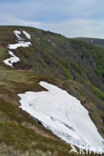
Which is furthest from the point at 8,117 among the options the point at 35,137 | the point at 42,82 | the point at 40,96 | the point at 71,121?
the point at 42,82

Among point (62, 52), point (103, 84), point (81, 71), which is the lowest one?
point (103, 84)

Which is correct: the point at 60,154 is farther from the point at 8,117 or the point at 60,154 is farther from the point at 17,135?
the point at 8,117

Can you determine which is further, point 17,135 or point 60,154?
point 17,135

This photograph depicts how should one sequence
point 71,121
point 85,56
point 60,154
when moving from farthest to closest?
1. point 85,56
2. point 71,121
3. point 60,154

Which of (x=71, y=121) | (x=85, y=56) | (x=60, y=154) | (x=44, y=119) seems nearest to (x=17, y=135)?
(x=60, y=154)

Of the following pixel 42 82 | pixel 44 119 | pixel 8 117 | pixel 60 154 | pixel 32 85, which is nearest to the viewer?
pixel 60 154

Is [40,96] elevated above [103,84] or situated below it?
above

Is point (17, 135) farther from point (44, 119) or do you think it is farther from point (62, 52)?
point (62, 52)
